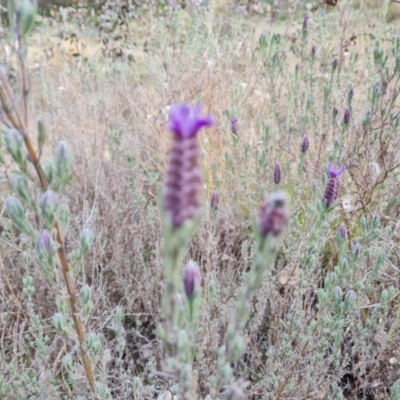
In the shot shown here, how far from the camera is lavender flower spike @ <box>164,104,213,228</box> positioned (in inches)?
20.6

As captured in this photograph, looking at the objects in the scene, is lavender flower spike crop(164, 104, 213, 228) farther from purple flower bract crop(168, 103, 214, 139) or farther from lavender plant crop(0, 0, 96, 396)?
lavender plant crop(0, 0, 96, 396)

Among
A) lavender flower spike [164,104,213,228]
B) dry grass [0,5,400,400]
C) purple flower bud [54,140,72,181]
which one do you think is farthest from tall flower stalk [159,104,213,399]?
purple flower bud [54,140,72,181]

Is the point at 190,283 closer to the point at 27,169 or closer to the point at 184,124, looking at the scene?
the point at 184,124

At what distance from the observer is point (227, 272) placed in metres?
1.77

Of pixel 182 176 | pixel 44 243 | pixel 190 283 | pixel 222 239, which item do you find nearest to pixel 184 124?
pixel 182 176

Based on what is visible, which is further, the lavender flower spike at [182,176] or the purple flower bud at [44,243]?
the purple flower bud at [44,243]

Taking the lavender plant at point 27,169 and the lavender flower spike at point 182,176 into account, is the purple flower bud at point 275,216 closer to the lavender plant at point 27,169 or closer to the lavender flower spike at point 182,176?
the lavender flower spike at point 182,176

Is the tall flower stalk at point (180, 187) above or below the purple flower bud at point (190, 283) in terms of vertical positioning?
above

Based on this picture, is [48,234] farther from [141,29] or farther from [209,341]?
[141,29]

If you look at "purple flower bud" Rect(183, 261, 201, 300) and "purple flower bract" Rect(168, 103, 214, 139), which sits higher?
A: "purple flower bract" Rect(168, 103, 214, 139)

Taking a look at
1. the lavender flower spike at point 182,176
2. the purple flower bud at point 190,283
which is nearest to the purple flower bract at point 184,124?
the lavender flower spike at point 182,176

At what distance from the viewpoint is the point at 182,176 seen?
520mm

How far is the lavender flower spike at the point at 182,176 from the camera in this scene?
52 centimetres

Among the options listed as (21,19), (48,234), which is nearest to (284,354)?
(48,234)
